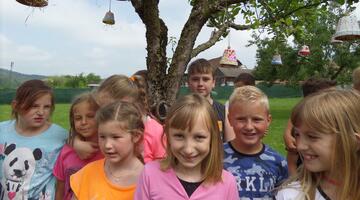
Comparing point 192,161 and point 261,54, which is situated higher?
point 261,54

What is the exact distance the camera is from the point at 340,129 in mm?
1802

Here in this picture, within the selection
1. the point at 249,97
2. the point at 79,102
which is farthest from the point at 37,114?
the point at 249,97

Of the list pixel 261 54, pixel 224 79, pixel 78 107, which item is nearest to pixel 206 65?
pixel 78 107

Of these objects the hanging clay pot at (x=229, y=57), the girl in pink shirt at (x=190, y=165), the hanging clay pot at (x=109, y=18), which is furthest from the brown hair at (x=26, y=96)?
the hanging clay pot at (x=229, y=57)

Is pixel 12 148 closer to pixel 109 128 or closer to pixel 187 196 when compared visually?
pixel 109 128

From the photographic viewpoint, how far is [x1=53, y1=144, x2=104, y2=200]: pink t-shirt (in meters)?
2.50

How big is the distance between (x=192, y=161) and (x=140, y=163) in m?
0.40

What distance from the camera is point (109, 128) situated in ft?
7.18

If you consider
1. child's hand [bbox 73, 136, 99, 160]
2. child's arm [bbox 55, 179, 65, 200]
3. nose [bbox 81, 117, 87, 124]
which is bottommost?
child's arm [bbox 55, 179, 65, 200]

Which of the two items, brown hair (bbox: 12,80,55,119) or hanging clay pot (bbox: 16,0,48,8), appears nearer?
brown hair (bbox: 12,80,55,119)

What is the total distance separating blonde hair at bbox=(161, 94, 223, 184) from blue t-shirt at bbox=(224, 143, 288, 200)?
0.21 m

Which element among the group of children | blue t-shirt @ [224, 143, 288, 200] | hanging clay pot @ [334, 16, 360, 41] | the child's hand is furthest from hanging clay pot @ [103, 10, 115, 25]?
blue t-shirt @ [224, 143, 288, 200]

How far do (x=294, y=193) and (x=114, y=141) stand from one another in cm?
97

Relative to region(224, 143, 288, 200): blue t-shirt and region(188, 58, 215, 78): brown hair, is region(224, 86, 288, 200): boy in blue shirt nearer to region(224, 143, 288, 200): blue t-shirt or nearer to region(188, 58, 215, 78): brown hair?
region(224, 143, 288, 200): blue t-shirt
